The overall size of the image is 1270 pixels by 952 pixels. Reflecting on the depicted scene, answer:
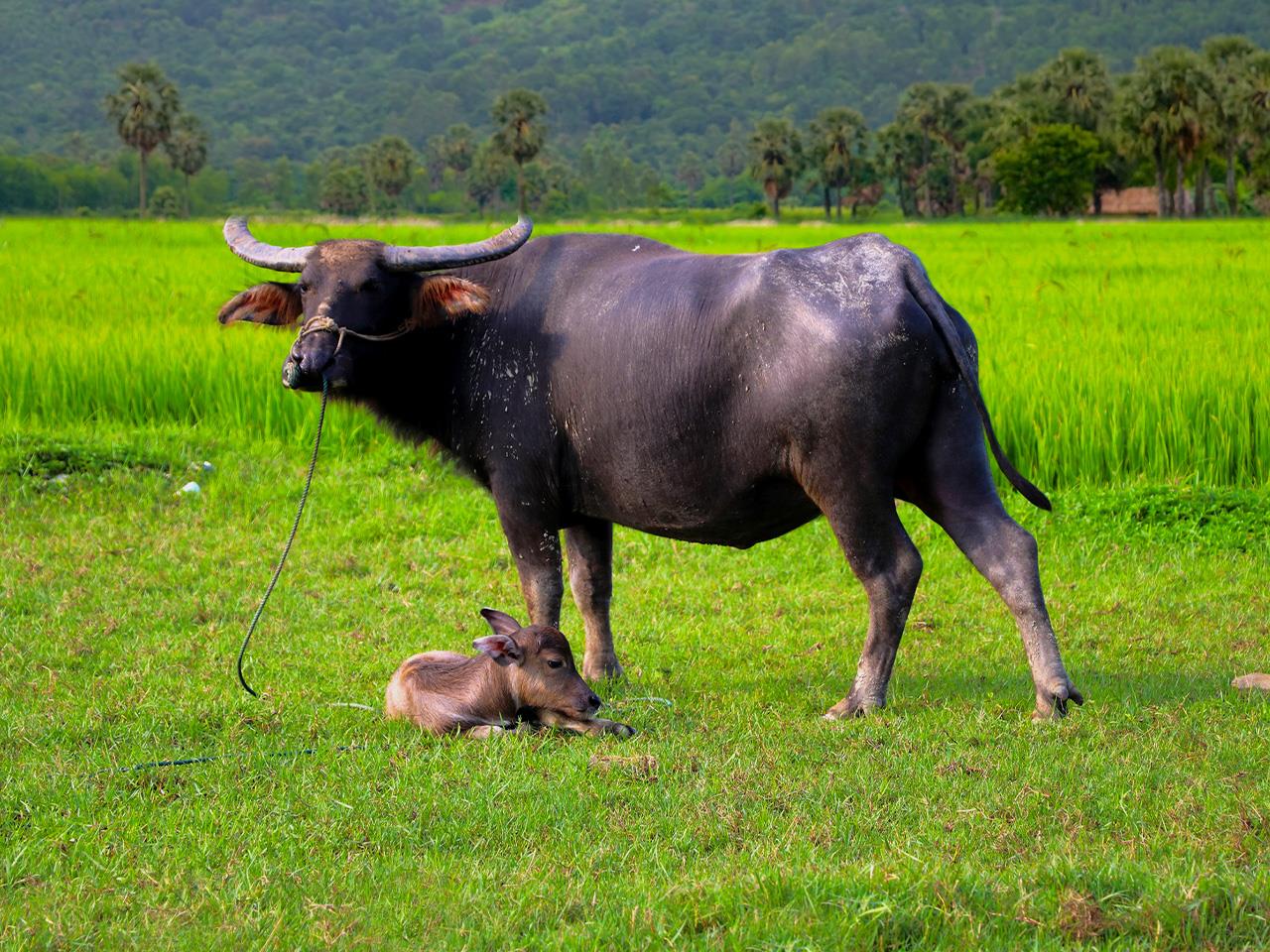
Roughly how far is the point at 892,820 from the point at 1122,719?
129 centimetres

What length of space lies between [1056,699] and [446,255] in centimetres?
262

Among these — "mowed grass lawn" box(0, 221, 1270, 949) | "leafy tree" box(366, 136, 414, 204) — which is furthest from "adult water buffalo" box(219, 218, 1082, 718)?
"leafy tree" box(366, 136, 414, 204)

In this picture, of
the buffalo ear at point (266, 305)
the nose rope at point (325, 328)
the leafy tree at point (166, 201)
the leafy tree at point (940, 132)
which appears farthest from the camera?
the leafy tree at point (166, 201)

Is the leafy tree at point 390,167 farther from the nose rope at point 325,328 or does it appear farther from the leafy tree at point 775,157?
the nose rope at point 325,328

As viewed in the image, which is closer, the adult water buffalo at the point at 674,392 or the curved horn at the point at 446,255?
the adult water buffalo at the point at 674,392

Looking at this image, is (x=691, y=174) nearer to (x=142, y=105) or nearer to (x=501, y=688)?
(x=142, y=105)

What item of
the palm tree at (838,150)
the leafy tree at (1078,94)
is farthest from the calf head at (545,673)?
the palm tree at (838,150)

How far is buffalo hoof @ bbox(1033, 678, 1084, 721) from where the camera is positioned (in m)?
4.75

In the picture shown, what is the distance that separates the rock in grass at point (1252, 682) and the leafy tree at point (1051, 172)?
5934 cm

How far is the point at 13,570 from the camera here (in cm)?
701

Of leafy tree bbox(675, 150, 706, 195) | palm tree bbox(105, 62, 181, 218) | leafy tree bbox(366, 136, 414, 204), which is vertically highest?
palm tree bbox(105, 62, 181, 218)

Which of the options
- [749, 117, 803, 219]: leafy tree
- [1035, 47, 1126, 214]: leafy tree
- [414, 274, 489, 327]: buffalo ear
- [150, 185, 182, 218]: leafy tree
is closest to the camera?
[414, 274, 489, 327]: buffalo ear

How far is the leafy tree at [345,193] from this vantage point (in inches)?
4050

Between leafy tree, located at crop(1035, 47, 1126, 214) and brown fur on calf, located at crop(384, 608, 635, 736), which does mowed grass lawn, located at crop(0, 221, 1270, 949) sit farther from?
leafy tree, located at crop(1035, 47, 1126, 214)
